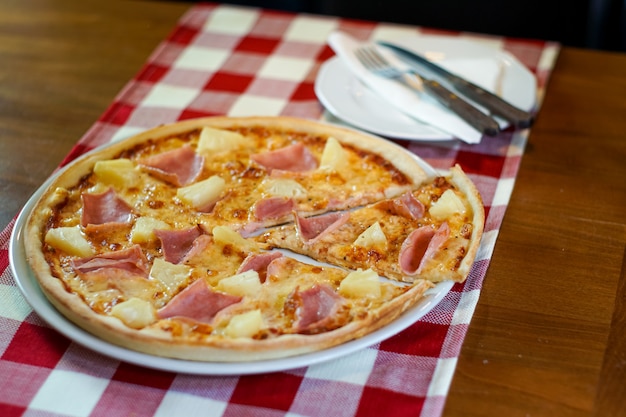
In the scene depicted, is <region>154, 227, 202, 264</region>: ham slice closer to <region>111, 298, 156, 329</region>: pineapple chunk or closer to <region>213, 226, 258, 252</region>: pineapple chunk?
<region>213, 226, 258, 252</region>: pineapple chunk

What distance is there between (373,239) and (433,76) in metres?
0.99

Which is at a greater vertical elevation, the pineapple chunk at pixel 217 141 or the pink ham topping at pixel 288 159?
the pineapple chunk at pixel 217 141

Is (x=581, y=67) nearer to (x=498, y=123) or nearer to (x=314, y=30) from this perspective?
(x=498, y=123)

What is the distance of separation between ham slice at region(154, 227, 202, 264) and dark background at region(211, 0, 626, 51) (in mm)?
2292

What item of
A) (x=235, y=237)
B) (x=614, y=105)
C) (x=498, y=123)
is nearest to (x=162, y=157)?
(x=235, y=237)

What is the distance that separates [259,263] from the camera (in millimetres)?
1899

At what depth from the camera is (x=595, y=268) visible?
199 centimetres

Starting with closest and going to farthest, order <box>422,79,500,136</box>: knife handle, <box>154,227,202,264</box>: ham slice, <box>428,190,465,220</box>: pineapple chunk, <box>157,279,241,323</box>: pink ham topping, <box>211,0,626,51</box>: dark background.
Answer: <box>157,279,241,323</box>: pink ham topping < <box>154,227,202,264</box>: ham slice < <box>428,190,465,220</box>: pineapple chunk < <box>422,79,500,136</box>: knife handle < <box>211,0,626,51</box>: dark background

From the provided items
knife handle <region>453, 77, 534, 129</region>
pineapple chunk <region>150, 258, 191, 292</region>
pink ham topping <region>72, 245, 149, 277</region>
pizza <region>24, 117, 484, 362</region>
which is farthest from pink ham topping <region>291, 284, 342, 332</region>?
knife handle <region>453, 77, 534, 129</region>

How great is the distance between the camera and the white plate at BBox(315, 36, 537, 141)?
8.33 ft

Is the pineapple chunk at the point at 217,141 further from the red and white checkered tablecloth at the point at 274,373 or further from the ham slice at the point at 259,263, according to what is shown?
the ham slice at the point at 259,263

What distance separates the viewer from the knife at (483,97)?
2480 millimetres

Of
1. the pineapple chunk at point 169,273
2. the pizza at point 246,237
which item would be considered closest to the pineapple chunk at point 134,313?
the pizza at point 246,237

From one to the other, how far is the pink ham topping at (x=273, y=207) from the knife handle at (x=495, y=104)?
773mm
